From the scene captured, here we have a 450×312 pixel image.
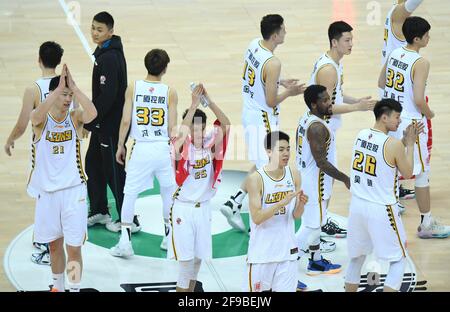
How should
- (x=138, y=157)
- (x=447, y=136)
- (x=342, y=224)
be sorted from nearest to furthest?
(x=138, y=157) → (x=342, y=224) → (x=447, y=136)

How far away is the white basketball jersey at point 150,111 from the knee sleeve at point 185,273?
1493 millimetres

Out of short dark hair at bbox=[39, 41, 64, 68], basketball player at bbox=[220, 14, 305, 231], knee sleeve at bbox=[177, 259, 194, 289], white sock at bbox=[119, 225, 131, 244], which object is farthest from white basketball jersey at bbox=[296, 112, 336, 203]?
short dark hair at bbox=[39, 41, 64, 68]

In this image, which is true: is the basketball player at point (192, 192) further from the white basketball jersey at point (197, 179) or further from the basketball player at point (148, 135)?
the basketball player at point (148, 135)

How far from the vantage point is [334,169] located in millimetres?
9000

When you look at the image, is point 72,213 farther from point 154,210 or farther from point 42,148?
point 154,210

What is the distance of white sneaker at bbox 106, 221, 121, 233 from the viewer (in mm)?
10289

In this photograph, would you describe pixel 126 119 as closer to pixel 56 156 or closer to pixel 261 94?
pixel 56 156

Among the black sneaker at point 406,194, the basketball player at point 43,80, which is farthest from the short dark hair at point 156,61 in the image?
the black sneaker at point 406,194

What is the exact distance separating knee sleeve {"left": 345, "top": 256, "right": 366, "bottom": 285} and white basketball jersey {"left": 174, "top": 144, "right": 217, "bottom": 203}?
1.28 metres

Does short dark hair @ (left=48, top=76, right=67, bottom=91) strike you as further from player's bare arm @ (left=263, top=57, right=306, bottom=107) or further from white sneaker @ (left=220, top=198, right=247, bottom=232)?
white sneaker @ (left=220, top=198, right=247, bottom=232)

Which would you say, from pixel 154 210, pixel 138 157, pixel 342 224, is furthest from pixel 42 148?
pixel 342 224

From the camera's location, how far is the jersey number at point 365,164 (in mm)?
8344

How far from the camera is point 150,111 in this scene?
9461 millimetres
